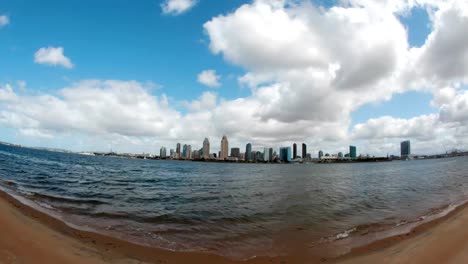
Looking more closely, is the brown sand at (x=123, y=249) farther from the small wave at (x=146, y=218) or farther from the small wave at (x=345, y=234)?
the small wave at (x=146, y=218)

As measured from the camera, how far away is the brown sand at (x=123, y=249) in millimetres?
7254

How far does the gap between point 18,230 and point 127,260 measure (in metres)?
4.70

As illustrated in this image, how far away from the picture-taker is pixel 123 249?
8820mm

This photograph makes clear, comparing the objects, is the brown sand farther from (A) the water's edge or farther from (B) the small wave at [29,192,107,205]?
(B) the small wave at [29,192,107,205]

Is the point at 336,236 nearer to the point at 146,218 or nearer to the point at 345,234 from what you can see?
the point at 345,234

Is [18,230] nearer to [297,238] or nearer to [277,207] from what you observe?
[297,238]

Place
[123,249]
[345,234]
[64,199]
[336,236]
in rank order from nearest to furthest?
1. [123,249]
2. [336,236]
3. [345,234]
4. [64,199]

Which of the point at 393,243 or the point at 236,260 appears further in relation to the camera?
the point at 393,243

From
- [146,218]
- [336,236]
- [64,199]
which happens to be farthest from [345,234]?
[64,199]

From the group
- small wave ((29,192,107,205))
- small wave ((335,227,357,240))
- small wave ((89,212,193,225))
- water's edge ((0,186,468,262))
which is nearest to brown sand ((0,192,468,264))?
water's edge ((0,186,468,262))

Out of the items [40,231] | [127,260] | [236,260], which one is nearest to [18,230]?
[40,231]

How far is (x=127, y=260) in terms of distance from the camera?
7.66m

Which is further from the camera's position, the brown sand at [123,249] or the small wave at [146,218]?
the small wave at [146,218]

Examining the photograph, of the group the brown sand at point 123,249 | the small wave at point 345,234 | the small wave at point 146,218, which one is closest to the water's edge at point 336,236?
the small wave at point 345,234
